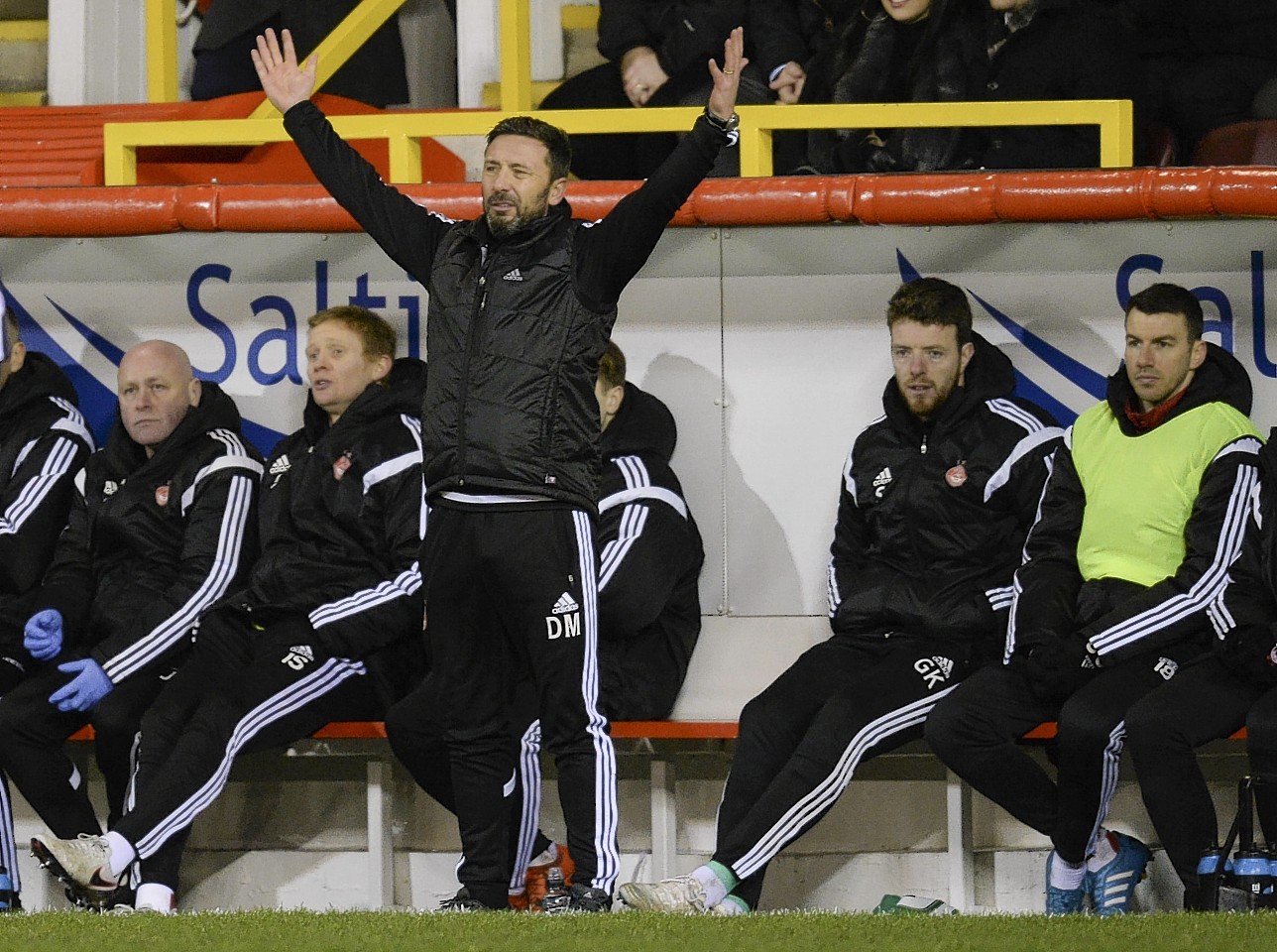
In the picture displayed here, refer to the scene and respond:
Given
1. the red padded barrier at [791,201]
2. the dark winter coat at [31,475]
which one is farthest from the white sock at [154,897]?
the red padded barrier at [791,201]

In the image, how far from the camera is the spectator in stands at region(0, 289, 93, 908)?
591cm

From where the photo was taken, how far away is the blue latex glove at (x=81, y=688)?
566 cm

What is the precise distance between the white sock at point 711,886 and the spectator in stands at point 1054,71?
242 centimetres

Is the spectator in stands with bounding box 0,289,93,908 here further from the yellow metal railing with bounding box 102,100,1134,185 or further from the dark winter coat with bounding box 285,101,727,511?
the dark winter coat with bounding box 285,101,727,511

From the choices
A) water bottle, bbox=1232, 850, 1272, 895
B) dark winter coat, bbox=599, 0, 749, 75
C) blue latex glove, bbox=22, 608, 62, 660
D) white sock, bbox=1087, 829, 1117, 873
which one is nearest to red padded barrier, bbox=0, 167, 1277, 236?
dark winter coat, bbox=599, 0, 749, 75

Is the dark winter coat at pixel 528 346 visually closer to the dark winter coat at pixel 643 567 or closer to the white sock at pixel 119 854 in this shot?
the dark winter coat at pixel 643 567

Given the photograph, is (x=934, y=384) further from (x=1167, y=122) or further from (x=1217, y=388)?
(x=1167, y=122)

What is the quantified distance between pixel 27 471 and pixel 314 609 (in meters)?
1.01

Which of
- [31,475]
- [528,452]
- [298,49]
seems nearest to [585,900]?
[528,452]

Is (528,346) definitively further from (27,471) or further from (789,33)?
(789,33)

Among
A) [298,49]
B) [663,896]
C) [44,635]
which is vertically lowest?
[663,896]

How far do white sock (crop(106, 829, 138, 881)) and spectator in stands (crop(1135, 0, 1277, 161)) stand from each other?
3832mm

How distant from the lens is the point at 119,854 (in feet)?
17.1

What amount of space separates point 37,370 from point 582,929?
117 inches
